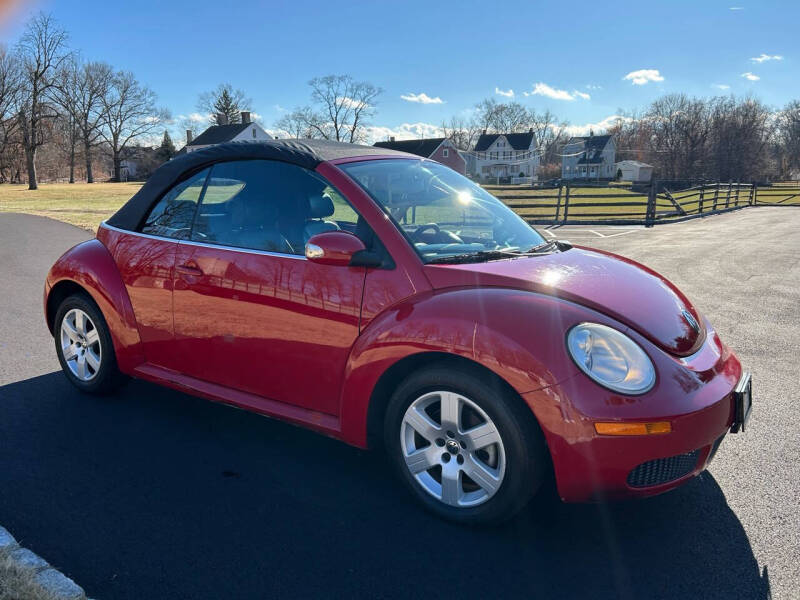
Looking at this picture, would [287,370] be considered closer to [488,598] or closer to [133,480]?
[133,480]

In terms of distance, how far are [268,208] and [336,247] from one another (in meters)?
0.76

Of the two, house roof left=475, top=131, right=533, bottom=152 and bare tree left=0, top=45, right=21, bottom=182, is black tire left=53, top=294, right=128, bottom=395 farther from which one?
house roof left=475, top=131, right=533, bottom=152

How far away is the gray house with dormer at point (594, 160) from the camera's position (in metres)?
103

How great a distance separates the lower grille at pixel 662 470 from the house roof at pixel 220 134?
77.5m

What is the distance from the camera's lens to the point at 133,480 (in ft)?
10.4

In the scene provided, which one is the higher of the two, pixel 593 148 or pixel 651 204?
pixel 593 148

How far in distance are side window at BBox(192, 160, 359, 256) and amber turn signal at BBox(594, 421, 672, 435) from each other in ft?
5.01

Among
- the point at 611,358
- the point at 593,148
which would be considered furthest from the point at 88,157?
the point at 611,358

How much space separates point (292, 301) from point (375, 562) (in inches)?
51.4

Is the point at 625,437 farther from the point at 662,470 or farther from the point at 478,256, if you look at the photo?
the point at 478,256

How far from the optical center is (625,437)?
2.37 meters

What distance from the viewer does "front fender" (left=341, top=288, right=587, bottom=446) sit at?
2.46m

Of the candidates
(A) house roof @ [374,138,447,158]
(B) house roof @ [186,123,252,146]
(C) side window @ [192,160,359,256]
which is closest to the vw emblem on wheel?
(C) side window @ [192,160,359,256]

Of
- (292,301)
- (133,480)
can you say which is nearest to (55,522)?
(133,480)
